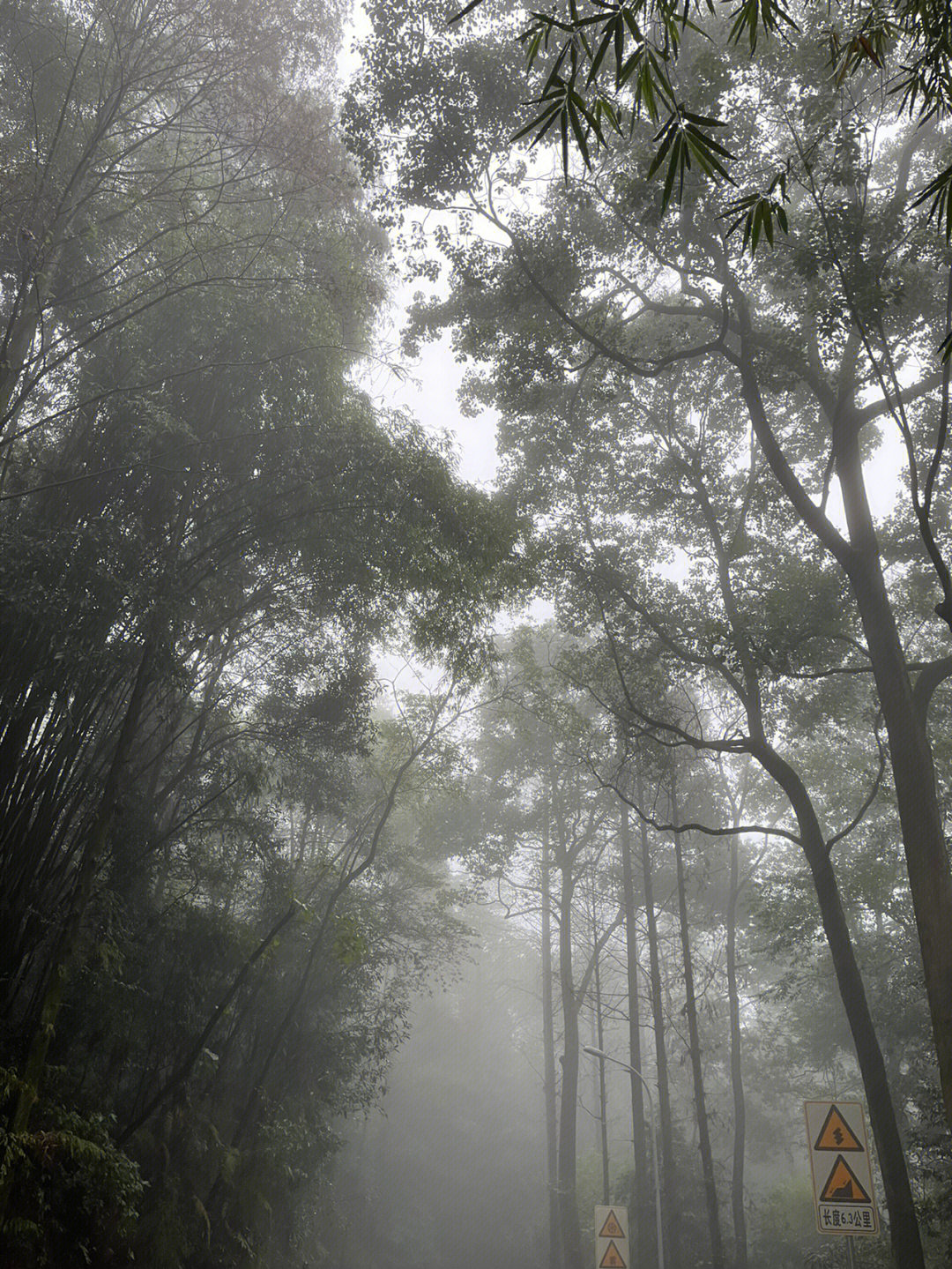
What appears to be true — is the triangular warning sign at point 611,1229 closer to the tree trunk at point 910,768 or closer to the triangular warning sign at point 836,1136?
the triangular warning sign at point 836,1136

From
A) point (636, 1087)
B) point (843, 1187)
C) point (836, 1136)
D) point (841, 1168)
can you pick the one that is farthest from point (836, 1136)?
point (636, 1087)

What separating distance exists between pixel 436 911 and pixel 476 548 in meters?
11.5

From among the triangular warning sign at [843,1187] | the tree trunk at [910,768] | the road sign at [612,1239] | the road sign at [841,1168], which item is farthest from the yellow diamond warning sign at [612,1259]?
the tree trunk at [910,768]

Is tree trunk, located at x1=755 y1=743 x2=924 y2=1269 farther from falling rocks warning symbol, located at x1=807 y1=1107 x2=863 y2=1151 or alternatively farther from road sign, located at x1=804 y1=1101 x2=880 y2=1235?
falling rocks warning symbol, located at x1=807 y1=1107 x2=863 y2=1151

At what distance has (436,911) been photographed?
1809 cm

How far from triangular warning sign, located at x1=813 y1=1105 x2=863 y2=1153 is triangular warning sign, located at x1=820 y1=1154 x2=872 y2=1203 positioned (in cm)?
9

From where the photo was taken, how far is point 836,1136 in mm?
5902

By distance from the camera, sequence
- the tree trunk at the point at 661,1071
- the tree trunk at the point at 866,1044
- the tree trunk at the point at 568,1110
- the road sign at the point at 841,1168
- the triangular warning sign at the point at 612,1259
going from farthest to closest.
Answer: the tree trunk at the point at 568,1110 < the tree trunk at the point at 661,1071 < the triangular warning sign at the point at 612,1259 < the tree trunk at the point at 866,1044 < the road sign at the point at 841,1168

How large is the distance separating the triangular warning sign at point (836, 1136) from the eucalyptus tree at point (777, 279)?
2.49ft

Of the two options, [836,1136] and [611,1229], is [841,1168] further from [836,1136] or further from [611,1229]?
[611,1229]

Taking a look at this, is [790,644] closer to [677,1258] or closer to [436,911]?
[436,911]

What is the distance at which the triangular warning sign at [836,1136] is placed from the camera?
231 inches

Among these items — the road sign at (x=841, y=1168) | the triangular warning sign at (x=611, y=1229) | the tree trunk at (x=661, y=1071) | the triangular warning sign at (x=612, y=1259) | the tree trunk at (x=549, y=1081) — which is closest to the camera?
the road sign at (x=841, y=1168)

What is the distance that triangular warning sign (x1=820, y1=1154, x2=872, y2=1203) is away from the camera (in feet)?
18.9
